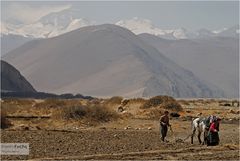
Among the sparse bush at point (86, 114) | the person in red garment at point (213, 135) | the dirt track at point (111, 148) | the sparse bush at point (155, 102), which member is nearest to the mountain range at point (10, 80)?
the sparse bush at point (155, 102)

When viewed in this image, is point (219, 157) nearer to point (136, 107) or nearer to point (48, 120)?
point (48, 120)

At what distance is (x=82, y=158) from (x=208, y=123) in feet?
26.0

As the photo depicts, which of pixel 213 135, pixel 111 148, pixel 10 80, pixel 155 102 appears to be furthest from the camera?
pixel 10 80

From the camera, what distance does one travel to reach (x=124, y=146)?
25359mm

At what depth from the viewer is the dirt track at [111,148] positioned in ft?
69.5

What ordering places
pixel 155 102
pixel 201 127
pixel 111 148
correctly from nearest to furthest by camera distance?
pixel 111 148, pixel 201 127, pixel 155 102

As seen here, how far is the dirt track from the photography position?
69.5ft

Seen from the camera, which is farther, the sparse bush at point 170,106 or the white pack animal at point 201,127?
the sparse bush at point 170,106

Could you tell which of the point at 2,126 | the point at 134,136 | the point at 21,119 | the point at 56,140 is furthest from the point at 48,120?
the point at 56,140

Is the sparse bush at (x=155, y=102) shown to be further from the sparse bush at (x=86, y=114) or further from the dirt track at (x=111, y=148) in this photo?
the dirt track at (x=111, y=148)

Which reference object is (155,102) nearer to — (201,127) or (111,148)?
(201,127)

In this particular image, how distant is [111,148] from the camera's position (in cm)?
2441

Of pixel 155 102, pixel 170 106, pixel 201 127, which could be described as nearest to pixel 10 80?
pixel 155 102

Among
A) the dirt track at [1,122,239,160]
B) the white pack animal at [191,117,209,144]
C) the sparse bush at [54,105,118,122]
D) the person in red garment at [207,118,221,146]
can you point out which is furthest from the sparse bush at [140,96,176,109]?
the person in red garment at [207,118,221,146]
